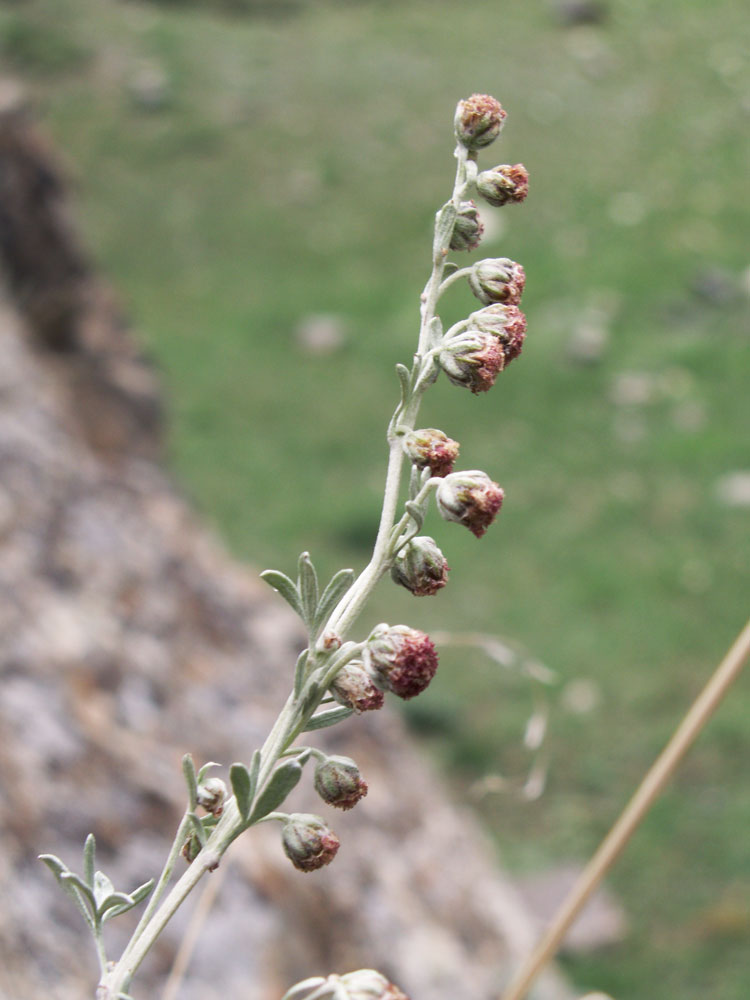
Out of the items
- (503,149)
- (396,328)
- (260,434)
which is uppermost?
(503,149)

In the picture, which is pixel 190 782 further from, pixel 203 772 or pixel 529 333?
pixel 529 333

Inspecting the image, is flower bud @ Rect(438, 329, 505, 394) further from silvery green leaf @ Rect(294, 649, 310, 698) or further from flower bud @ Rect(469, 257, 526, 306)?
silvery green leaf @ Rect(294, 649, 310, 698)

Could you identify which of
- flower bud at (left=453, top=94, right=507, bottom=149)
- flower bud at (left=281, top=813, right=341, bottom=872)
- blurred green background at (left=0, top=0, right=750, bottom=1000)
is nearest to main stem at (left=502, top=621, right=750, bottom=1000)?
flower bud at (left=281, top=813, right=341, bottom=872)

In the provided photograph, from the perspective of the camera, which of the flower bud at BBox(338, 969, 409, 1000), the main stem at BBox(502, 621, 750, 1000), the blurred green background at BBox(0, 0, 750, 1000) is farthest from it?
the blurred green background at BBox(0, 0, 750, 1000)

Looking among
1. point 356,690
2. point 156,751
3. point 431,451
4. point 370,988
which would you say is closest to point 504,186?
point 431,451

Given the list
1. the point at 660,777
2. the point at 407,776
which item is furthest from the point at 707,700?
the point at 407,776

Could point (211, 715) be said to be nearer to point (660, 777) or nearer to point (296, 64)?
point (660, 777)
